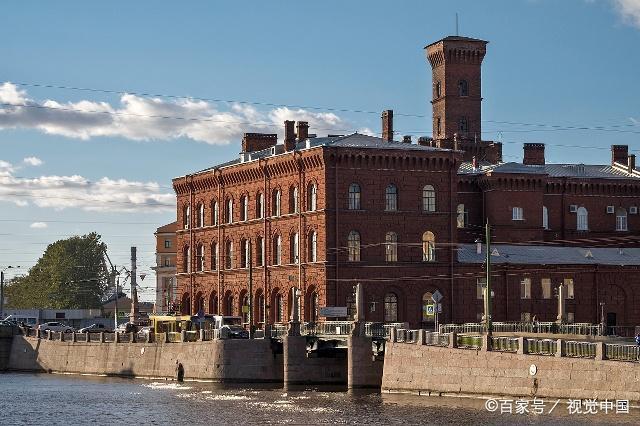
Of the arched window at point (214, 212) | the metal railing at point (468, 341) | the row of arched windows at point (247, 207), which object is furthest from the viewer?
the arched window at point (214, 212)

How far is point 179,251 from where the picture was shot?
144m

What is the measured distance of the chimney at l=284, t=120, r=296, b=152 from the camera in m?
127

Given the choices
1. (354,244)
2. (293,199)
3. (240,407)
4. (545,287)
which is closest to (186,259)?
(293,199)

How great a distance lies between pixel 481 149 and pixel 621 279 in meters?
27.8

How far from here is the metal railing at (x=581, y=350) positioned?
74.8 m

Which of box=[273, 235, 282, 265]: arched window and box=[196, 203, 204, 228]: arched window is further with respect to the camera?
Result: box=[196, 203, 204, 228]: arched window

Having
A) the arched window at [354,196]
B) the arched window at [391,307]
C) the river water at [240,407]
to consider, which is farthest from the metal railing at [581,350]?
the arched window at [354,196]

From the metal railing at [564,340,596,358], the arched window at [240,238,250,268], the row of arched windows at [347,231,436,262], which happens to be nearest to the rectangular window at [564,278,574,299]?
the row of arched windows at [347,231,436,262]

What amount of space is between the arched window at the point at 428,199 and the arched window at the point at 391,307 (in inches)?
304

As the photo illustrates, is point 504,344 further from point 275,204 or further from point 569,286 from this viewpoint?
point 275,204

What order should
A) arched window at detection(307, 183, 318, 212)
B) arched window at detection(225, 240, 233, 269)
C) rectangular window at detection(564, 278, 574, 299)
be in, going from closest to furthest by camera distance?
arched window at detection(307, 183, 318, 212), rectangular window at detection(564, 278, 574, 299), arched window at detection(225, 240, 233, 269)

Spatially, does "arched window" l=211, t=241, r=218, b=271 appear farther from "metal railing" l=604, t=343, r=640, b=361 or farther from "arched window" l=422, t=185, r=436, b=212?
"metal railing" l=604, t=343, r=640, b=361

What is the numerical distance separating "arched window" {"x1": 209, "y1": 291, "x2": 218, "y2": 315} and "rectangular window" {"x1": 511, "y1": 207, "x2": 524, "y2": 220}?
27.1m

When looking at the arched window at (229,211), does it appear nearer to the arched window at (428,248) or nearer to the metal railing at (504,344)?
the arched window at (428,248)
